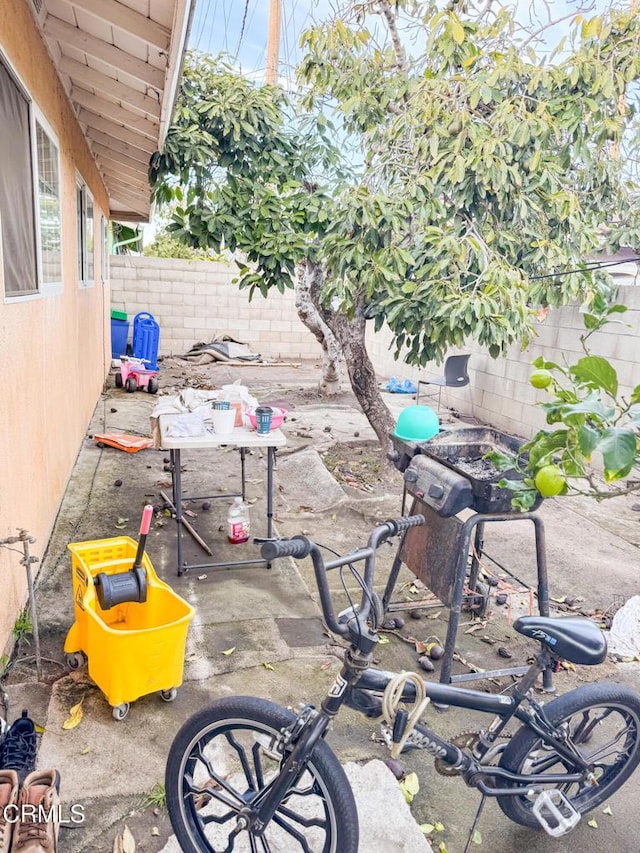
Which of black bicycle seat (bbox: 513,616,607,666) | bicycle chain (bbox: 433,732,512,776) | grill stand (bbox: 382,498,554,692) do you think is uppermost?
black bicycle seat (bbox: 513,616,607,666)

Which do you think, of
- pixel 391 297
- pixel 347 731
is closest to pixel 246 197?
pixel 391 297

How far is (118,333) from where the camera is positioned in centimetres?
1095

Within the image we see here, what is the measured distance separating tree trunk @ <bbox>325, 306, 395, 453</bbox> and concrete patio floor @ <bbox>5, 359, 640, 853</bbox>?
0.60 meters

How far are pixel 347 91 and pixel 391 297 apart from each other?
2.01 metres

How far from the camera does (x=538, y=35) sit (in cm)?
469

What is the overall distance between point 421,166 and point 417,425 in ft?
7.43

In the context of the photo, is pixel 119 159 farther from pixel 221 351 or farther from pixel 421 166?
pixel 221 351

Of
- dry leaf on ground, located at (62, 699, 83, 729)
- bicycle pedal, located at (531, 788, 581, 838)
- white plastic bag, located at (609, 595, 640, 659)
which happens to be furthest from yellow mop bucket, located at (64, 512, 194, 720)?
white plastic bag, located at (609, 595, 640, 659)

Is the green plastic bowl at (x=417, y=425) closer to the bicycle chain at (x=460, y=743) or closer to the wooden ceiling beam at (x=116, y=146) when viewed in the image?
the bicycle chain at (x=460, y=743)

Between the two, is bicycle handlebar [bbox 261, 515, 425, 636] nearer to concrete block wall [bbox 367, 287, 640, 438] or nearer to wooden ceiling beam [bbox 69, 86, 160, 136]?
concrete block wall [bbox 367, 287, 640, 438]

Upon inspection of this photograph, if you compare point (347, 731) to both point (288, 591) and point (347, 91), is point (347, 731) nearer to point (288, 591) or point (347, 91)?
point (288, 591)

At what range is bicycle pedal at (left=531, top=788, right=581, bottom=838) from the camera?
5.88ft

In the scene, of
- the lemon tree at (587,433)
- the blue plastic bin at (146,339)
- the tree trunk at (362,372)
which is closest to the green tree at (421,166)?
the tree trunk at (362,372)

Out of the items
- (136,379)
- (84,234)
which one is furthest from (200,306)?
(84,234)
